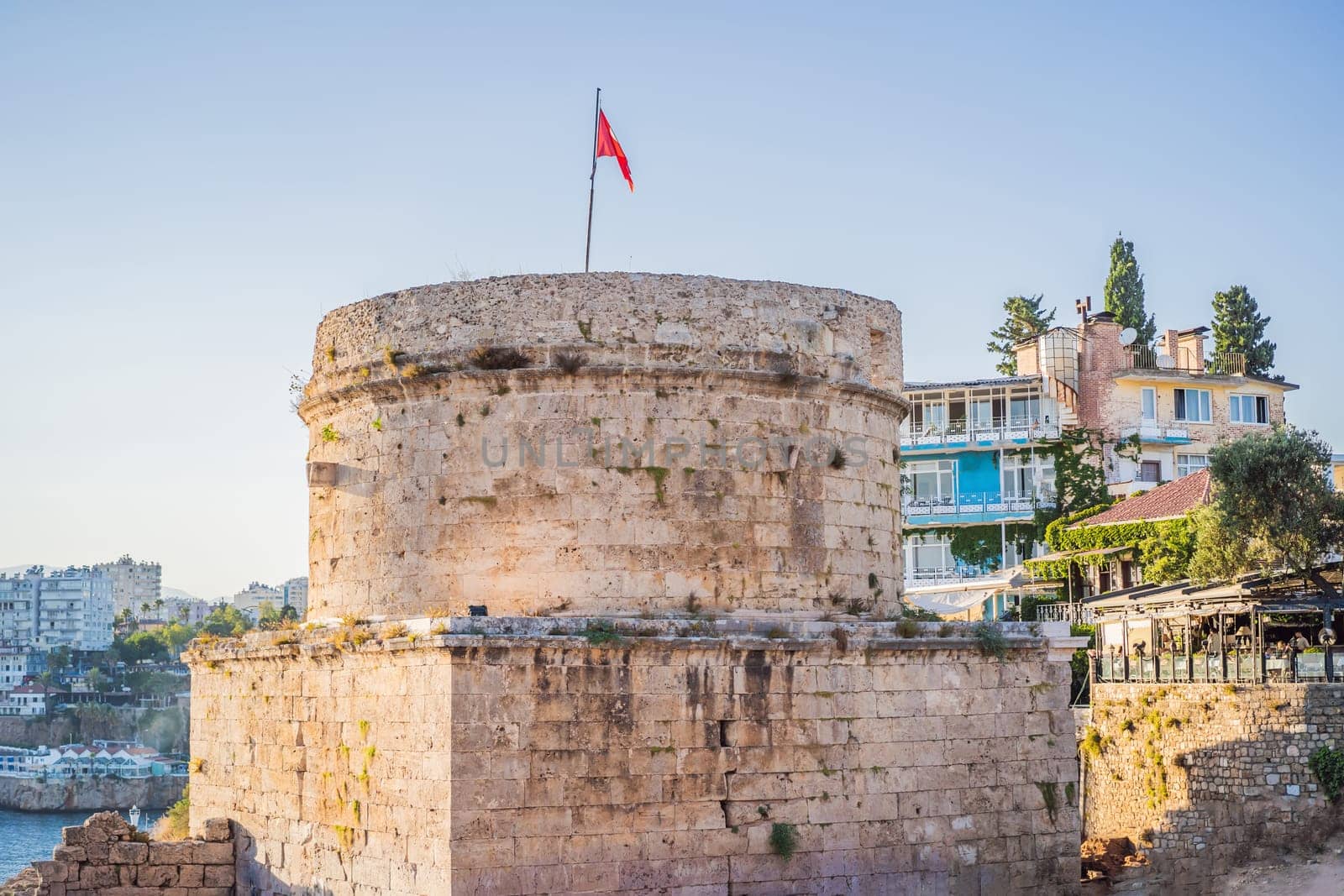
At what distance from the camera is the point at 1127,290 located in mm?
49438

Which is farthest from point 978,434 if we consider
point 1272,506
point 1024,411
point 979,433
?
point 1272,506

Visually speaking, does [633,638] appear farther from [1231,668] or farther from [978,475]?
[978,475]

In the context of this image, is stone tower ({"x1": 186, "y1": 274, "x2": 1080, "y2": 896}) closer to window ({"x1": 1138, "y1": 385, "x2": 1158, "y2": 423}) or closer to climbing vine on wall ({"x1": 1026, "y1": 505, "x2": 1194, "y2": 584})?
climbing vine on wall ({"x1": 1026, "y1": 505, "x2": 1194, "y2": 584})

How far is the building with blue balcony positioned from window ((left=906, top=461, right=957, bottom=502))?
23 mm

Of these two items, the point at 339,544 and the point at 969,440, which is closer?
the point at 339,544

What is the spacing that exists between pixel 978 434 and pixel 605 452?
28.4 m

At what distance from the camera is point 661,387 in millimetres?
14984

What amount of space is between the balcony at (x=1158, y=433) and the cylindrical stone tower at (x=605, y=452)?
28.0 m

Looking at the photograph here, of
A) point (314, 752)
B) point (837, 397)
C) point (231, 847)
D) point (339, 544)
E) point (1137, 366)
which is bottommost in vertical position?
point (231, 847)

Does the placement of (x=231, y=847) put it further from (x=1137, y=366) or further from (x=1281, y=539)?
(x=1137, y=366)

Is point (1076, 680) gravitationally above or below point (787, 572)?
below

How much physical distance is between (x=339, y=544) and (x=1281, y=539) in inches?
619

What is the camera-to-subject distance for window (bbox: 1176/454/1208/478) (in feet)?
140

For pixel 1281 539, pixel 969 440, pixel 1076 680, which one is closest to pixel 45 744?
pixel 969 440
